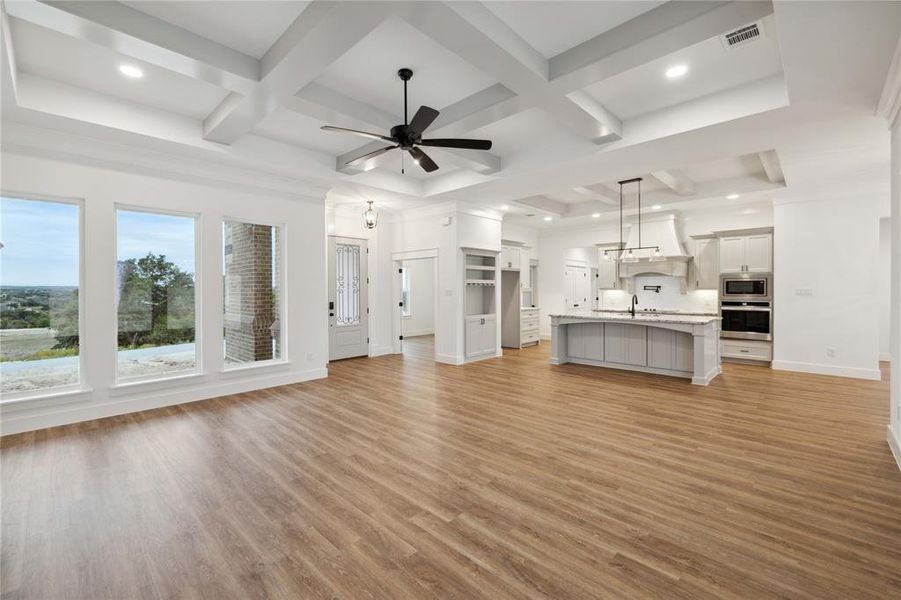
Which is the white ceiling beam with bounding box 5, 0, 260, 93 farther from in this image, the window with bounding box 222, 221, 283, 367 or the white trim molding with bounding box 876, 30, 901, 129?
the white trim molding with bounding box 876, 30, 901, 129

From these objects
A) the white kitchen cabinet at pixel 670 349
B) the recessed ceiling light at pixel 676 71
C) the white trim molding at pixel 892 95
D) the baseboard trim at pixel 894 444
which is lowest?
the baseboard trim at pixel 894 444

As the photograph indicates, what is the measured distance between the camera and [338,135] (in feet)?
15.9

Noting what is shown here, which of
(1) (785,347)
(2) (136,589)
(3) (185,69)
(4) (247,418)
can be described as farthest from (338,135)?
(1) (785,347)

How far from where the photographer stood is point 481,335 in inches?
312

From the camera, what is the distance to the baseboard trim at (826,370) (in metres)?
5.98

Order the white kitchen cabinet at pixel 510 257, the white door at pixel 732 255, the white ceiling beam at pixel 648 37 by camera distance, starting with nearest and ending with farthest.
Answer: the white ceiling beam at pixel 648 37, the white door at pixel 732 255, the white kitchen cabinet at pixel 510 257

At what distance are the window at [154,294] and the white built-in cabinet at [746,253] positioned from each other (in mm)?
8666

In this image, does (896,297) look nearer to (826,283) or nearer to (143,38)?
(826,283)

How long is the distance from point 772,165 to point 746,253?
7.03 feet

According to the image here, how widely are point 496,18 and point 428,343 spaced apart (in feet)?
26.7

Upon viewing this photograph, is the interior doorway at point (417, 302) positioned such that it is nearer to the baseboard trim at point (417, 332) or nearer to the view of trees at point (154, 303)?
the baseboard trim at point (417, 332)

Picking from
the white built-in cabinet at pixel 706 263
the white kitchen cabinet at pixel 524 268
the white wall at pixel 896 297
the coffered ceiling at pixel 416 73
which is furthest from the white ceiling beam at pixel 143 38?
the white built-in cabinet at pixel 706 263

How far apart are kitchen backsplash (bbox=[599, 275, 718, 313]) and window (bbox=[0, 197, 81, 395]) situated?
31.4 ft

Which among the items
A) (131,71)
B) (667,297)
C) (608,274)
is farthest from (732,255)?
(131,71)
